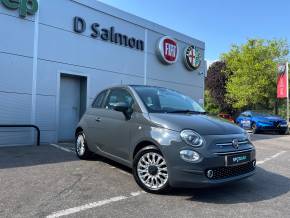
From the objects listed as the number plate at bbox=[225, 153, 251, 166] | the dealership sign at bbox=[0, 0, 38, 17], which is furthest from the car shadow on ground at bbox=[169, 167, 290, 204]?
the dealership sign at bbox=[0, 0, 38, 17]

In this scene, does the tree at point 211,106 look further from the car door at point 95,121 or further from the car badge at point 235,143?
the car badge at point 235,143

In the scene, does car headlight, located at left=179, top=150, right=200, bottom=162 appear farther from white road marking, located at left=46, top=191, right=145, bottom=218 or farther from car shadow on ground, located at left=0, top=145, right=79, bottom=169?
car shadow on ground, located at left=0, top=145, right=79, bottom=169

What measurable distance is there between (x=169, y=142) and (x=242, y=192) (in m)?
1.56

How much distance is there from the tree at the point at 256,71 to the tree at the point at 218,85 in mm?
5611

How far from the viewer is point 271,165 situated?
26.8ft

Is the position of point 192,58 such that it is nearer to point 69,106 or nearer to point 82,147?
point 69,106

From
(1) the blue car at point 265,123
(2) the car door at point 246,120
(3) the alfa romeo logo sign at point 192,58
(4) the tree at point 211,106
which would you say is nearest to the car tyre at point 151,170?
(3) the alfa romeo logo sign at point 192,58

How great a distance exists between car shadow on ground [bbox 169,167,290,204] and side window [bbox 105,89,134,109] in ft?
6.10

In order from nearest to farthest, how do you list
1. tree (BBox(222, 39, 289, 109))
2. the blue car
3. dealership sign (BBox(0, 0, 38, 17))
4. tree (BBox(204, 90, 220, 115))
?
dealership sign (BBox(0, 0, 38, 17)), the blue car, tree (BBox(222, 39, 289, 109)), tree (BBox(204, 90, 220, 115))

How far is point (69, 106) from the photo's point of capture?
12.4 m

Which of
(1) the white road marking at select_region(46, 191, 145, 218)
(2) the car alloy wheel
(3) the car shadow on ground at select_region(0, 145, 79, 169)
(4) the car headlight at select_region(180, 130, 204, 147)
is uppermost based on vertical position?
(4) the car headlight at select_region(180, 130, 204, 147)

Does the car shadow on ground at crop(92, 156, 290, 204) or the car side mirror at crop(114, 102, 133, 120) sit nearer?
the car shadow on ground at crop(92, 156, 290, 204)

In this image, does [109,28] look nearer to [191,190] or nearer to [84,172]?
[84,172]

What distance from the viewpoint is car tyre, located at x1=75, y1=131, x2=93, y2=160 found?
7.68m
